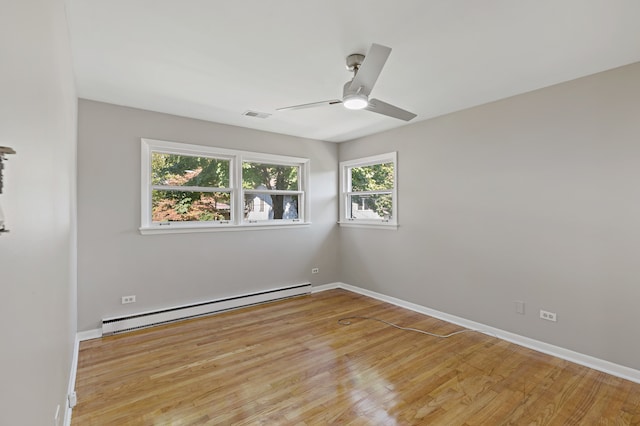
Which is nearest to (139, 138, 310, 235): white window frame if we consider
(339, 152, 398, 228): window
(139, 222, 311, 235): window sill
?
(139, 222, 311, 235): window sill

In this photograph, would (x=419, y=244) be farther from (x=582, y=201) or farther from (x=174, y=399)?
(x=174, y=399)

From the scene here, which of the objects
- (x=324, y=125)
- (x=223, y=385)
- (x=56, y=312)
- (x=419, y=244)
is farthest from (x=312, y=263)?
(x=56, y=312)

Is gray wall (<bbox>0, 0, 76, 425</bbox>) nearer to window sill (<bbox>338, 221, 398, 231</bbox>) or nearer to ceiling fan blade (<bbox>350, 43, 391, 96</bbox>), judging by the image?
ceiling fan blade (<bbox>350, 43, 391, 96</bbox>)

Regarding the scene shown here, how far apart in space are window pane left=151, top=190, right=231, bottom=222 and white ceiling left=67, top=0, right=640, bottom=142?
1.15 meters

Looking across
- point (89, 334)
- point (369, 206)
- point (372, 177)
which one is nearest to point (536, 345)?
point (369, 206)

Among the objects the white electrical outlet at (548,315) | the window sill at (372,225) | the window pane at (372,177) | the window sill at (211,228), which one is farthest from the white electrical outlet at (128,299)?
the white electrical outlet at (548,315)

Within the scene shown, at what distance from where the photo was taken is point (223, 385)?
96.8 inches

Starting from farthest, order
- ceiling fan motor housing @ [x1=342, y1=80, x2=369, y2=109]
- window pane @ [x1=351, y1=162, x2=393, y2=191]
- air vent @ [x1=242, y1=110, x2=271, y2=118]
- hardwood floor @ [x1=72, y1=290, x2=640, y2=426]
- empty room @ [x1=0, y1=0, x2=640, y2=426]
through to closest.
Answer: window pane @ [x1=351, y1=162, x2=393, y2=191]
air vent @ [x1=242, y1=110, x2=271, y2=118]
ceiling fan motor housing @ [x1=342, y1=80, x2=369, y2=109]
hardwood floor @ [x1=72, y1=290, x2=640, y2=426]
empty room @ [x1=0, y1=0, x2=640, y2=426]

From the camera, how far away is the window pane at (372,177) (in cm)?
470

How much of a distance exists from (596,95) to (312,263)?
400 centimetres

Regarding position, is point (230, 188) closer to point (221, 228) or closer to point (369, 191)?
point (221, 228)

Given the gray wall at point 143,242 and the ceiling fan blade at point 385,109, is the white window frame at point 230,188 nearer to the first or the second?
the gray wall at point 143,242

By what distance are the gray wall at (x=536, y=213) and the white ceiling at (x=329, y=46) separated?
0.35m

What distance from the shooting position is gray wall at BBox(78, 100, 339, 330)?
10.9 ft
